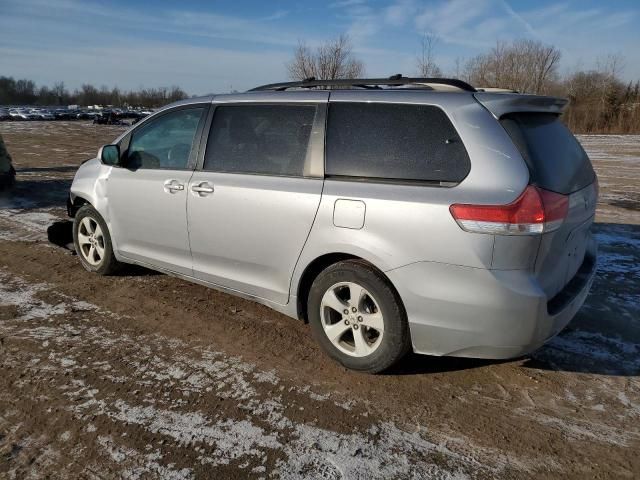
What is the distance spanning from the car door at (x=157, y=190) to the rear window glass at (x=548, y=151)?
2.44 meters

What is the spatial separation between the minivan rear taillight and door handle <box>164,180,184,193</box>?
230 cm

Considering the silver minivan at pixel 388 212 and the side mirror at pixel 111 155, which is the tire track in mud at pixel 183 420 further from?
the side mirror at pixel 111 155

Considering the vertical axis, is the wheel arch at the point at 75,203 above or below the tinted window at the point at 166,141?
below

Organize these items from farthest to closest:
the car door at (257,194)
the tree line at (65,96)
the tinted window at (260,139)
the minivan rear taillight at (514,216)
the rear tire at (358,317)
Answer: the tree line at (65,96) < the tinted window at (260,139) < the car door at (257,194) < the rear tire at (358,317) < the minivan rear taillight at (514,216)

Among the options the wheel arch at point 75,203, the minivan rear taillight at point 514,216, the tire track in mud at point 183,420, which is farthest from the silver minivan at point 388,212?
the wheel arch at point 75,203

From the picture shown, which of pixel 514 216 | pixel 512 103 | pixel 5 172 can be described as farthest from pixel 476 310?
pixel 5 172

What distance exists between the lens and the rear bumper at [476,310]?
2.79 m

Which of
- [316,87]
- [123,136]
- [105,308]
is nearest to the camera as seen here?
[316,87]

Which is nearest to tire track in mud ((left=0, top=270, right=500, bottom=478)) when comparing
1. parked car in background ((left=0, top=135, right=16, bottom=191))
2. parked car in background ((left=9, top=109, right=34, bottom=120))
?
parked car in background ((left=0, top=135, right=16, bottom=191))

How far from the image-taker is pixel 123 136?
4809 millimetres

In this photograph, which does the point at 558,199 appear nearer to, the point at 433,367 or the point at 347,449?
the point at 433,367

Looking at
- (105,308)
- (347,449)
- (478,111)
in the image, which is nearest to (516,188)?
(478,111)

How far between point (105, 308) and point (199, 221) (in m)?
1.23

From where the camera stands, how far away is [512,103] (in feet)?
9.89
